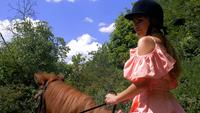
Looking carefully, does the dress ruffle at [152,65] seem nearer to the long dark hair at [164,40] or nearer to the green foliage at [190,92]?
the long dark hair at [164,40]

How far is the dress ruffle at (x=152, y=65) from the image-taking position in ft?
11.0

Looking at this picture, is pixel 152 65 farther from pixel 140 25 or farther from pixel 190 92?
pixel 190 92

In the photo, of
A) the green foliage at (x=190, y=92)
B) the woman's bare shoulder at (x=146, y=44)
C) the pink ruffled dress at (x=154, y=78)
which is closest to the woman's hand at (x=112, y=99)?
the pink ruffled dress at (x=154, y=78)

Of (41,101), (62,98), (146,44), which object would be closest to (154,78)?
(146,44)

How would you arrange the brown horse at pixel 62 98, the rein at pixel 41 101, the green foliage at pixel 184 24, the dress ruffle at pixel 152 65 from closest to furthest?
the dress ruffle at pixel 152 65, the brown horse at pixel 62 98, the rein at pixel 41 101, the green foliage at pixel 184 24

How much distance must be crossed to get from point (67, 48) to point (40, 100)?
21.7 metres

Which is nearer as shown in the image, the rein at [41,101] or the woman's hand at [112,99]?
the woman's hand at [112,99]

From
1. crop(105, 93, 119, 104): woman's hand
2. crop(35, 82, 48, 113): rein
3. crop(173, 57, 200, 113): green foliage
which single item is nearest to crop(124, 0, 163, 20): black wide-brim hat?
crop(105, 93, 119, 104): woman's hand

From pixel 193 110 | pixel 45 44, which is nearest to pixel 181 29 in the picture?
pixel 45 44

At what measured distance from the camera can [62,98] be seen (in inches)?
189

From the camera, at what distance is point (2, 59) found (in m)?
22.3

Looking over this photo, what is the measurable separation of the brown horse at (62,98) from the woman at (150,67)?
1.07 m

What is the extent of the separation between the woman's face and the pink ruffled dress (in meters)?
0.15

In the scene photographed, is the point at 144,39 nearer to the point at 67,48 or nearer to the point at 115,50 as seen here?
the point at 67,48
